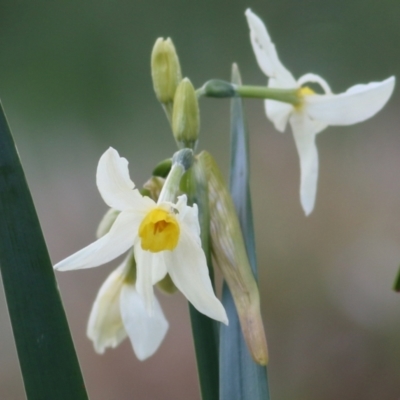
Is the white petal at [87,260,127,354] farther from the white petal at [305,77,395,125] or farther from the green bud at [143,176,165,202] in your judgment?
the white petal at [305,77,395,125]

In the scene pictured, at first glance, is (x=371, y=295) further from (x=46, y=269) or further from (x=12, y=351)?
(x=46, y=269)

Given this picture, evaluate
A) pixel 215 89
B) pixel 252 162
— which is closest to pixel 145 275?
pixel 215 89

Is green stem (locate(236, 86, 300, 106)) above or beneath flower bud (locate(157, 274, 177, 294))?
above

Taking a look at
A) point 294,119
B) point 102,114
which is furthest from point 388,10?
point 294,119

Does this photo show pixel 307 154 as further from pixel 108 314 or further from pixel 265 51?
pixel 108 314

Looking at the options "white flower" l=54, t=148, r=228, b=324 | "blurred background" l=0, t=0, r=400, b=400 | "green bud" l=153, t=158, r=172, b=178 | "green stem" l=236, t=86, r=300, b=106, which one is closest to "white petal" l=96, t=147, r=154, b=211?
"white flower" l=54, t=148, r=228, b=324

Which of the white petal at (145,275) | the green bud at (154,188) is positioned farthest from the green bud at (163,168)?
the white petal at (145,275)
